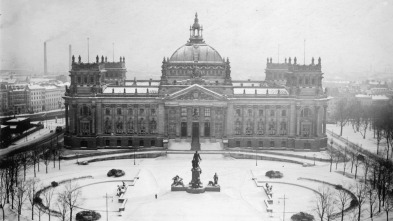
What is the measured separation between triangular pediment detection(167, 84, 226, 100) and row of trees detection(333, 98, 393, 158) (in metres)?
33.9

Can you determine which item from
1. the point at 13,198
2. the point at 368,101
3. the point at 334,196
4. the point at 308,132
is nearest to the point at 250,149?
the point at 308,132

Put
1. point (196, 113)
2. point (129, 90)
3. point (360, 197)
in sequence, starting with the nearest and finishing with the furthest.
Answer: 1. point (360, 197)
2. point (196, 113)
3. point (129, 90)

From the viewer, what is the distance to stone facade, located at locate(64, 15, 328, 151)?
102250 millimetres

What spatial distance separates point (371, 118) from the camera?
429 feet

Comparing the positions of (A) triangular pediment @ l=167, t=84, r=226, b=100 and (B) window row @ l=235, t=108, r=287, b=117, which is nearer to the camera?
(A) triangular pediment @ l=167, t=84, r=226, b=100

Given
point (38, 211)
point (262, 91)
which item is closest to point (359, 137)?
point (262, 91)

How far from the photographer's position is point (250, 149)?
100m

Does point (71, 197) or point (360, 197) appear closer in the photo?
point (360, 197)

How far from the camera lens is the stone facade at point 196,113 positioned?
102250 mm

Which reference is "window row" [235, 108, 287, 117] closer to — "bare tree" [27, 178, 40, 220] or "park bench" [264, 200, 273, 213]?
"park bench" [264, 200, 273, 213]

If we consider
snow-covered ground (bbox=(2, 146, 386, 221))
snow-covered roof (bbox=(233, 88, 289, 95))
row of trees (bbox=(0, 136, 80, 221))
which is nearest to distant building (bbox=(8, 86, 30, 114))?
snow-covered ground (bbox=(2, 146, 386, 221))

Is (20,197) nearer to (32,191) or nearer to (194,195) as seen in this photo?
(32,191)

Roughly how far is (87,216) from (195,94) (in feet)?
160

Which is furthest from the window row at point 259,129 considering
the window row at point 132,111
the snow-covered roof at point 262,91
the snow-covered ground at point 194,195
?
the window row at point 132,111
